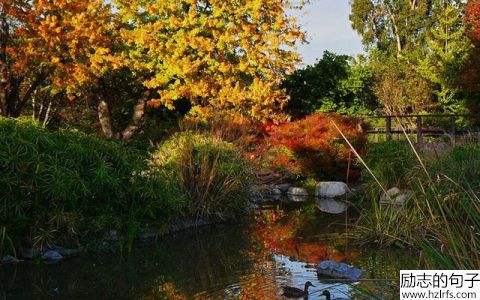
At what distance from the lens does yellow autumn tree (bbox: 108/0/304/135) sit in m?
14.2

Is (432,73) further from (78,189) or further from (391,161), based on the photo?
(78,189)

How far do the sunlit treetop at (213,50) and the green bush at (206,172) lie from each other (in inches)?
188

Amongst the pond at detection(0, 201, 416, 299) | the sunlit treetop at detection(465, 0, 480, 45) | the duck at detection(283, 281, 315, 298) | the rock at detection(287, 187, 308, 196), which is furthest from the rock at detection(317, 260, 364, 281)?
the sunlit treetop at detection(465, 0, 480, 45)

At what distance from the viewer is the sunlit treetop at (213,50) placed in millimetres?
14156

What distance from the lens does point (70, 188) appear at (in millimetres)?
6891

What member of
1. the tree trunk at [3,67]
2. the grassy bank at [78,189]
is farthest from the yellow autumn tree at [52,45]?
the grassy bank at [78,189]

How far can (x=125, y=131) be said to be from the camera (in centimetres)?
1631

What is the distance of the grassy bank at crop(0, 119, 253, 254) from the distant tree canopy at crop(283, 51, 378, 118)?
10.6 m

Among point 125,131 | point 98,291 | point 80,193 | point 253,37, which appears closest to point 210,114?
point 253,37

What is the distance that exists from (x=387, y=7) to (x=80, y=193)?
2677 centimetres

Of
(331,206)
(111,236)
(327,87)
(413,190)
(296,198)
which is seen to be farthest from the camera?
(327,87)

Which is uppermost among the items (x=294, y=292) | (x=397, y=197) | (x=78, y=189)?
(x=78, y=189)

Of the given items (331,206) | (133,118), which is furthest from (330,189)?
(133,118)

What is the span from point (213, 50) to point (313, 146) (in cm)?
334
